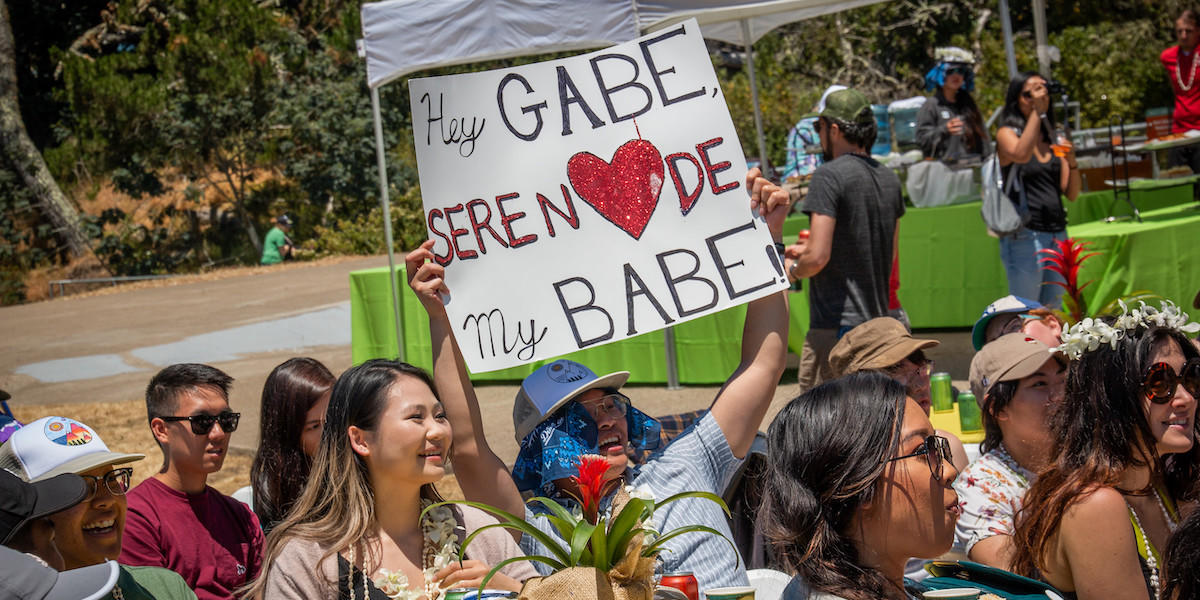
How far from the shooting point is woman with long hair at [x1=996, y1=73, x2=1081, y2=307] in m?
6.04

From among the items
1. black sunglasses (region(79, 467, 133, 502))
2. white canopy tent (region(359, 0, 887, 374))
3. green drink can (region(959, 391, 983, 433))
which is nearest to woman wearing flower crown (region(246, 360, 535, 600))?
black sunglasses (region(79, 467, 133, 502))

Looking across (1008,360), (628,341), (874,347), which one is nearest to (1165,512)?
(1008,360)

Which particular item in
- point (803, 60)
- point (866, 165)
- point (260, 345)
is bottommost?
point (260, 345)

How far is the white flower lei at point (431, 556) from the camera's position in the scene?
2518mm

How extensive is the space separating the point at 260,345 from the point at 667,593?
37.5ft

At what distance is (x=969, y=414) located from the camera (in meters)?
4.31

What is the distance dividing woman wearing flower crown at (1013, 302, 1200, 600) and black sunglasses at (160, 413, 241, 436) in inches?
93.9

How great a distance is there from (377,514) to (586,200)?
1.18 m

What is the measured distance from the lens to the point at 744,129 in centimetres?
2177

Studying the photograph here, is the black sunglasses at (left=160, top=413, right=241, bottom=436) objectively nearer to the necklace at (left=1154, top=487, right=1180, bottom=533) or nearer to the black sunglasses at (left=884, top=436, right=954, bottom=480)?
Answer: the black sunglasses at (left=884, top=436, right=954, bottom=480)

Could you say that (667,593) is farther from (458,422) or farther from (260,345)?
(260,345)

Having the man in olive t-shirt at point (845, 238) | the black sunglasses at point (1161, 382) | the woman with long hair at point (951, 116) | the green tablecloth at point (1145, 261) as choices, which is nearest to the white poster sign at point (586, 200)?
the black sunglasses at point (1161, 382)

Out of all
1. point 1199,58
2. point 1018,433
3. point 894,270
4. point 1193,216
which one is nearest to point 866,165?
point 894,270

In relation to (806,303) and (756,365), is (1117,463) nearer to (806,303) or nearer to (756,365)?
(756,365)
